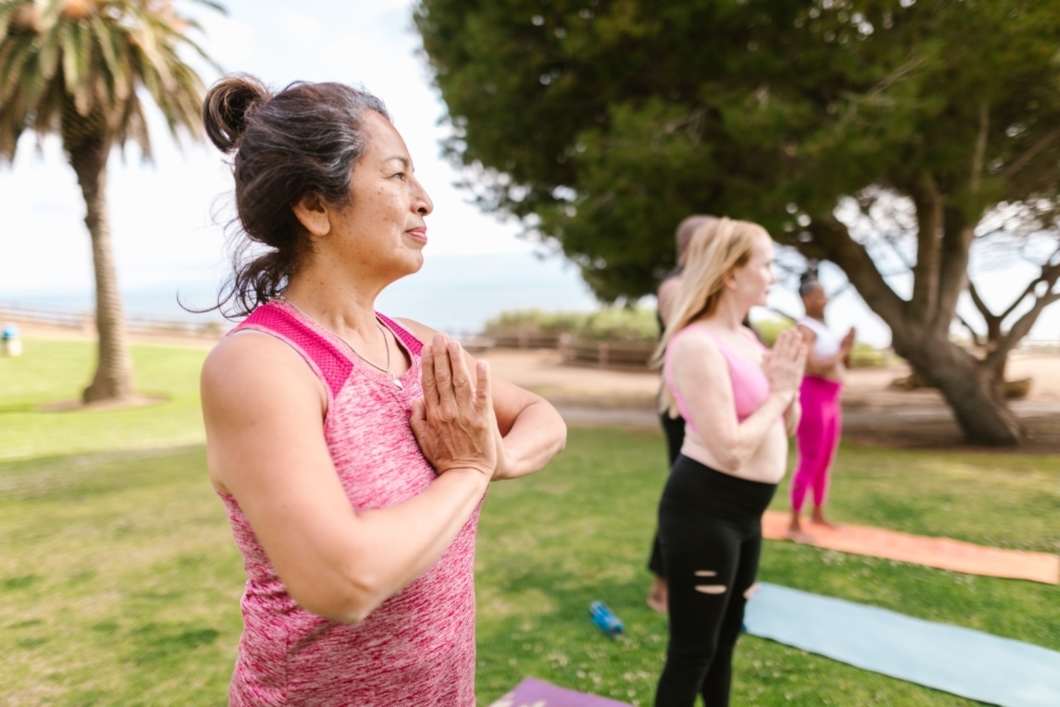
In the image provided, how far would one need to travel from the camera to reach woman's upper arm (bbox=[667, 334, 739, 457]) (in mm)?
2127

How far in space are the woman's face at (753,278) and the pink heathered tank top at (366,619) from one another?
1505 millimetres

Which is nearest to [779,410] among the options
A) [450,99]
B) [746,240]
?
[746,240]

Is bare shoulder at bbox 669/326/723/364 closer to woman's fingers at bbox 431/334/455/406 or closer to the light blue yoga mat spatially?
woman's fingers at bbox 431/334/455/406

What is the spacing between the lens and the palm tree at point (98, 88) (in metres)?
10.9

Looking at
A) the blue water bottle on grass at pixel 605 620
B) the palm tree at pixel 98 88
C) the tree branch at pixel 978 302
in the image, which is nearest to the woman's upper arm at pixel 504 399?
the blue water bottle on grass at pixel 605 620

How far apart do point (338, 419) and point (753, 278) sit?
1740 millimetres

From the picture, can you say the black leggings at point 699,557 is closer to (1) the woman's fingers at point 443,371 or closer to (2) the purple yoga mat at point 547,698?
(2) the purple yoga mat at point 547,698

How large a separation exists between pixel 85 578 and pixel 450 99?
686 cm

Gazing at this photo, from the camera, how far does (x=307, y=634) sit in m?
1.10

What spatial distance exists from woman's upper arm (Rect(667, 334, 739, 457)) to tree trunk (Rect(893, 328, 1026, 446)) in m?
8.40

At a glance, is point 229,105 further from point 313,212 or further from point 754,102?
point 754,102

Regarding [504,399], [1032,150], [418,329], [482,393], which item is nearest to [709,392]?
[504,399]

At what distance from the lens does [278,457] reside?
2.95 feet

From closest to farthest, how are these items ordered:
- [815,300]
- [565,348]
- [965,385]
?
[815,300] → [965,385] → [565,348]
